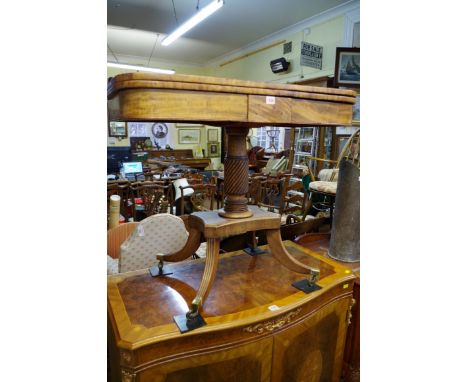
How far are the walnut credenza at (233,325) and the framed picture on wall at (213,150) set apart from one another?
7.32 metres

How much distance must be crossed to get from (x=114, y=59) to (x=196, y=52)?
2.08 m

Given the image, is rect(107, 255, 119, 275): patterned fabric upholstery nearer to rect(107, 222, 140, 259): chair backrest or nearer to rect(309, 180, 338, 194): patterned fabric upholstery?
rect(107, 222, 140, 259): chair backrest

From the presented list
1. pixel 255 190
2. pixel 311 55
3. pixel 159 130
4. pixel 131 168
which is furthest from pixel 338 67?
pixel 159 130

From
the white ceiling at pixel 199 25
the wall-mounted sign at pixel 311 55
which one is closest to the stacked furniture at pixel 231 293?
the wall-mounted sign at pixel 311 55

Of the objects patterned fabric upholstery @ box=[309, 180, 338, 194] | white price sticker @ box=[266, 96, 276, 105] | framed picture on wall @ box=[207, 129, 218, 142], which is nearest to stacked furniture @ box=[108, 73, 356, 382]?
white price sticker @ box=[266, 96, 276, 105]

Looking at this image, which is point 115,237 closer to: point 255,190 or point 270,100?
point 270,100

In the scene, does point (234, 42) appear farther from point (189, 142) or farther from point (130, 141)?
point (130, 141)

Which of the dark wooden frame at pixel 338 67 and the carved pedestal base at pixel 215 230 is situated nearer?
the carved pedestal base at pixel 215 230

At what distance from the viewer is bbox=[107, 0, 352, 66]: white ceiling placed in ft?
15.0

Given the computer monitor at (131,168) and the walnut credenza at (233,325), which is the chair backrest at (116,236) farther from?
the computer monitor at (131,168)

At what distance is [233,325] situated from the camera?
85 cm

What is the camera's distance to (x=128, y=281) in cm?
107

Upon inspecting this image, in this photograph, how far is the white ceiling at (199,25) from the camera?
4570mm
